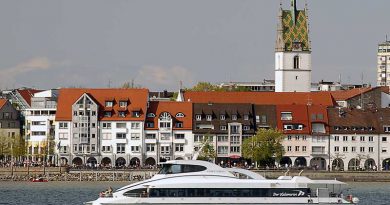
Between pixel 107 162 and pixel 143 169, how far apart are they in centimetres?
1397

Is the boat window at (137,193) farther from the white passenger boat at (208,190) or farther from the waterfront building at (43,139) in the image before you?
the waterfront building at (43,139)

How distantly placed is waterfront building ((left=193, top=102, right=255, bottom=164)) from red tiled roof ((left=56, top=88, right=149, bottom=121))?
19.9 feet

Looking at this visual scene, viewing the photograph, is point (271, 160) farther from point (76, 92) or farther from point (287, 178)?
point (287, 178)

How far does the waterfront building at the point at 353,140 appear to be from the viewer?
627 ft

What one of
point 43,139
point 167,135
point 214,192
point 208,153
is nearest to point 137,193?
point 214,192

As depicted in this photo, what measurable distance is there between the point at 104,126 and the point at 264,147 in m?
19.6

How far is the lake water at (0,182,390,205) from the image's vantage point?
5113 inches

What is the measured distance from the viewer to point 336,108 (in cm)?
19362

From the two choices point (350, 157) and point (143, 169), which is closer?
point (143, 169)

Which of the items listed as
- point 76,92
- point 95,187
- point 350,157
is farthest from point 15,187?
point 350,157

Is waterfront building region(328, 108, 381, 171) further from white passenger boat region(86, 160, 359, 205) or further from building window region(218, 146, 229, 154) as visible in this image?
white passenger boat region(86, 160, 359, 205)

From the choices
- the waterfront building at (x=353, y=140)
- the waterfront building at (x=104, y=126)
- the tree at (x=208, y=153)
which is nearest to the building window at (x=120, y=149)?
the waterfront building at (x=104, y=126)

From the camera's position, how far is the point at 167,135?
622ft

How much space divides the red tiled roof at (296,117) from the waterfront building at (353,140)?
2826mm
